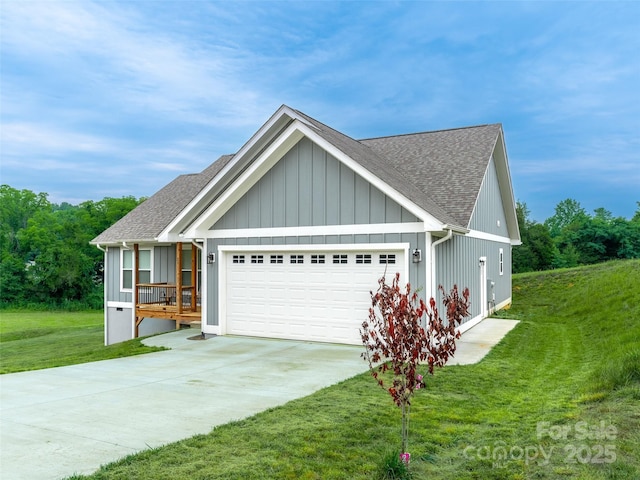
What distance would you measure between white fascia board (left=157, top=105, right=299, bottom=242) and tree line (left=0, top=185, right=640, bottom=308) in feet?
85.4

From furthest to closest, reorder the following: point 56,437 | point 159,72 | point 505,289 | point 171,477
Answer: point 159,72 < point 505,289 < point 56,437 < point 171,477

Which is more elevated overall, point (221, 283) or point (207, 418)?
point (221, 283)

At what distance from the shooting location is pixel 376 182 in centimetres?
1043

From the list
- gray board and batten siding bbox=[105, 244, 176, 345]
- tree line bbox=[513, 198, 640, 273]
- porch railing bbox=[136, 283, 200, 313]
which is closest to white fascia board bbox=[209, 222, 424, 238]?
porch railing bbox=[136, 283, 200, 313]

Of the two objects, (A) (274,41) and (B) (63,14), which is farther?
(A) (274,41)

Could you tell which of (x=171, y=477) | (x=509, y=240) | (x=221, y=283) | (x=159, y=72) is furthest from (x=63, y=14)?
(x=509, y=240)

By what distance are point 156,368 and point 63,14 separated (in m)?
14.0

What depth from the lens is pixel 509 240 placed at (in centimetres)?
2084

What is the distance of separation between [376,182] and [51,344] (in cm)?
1374

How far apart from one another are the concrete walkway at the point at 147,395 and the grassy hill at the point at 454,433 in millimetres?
530

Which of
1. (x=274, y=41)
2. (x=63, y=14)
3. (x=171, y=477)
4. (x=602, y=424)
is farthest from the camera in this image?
(x=274, y=41)

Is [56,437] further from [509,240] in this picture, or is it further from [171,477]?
[509,240]

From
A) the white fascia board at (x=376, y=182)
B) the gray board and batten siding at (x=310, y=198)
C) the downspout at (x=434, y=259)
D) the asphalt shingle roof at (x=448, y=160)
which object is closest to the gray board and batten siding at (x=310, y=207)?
→ the gray board and batten siding at (x=310, y=198)

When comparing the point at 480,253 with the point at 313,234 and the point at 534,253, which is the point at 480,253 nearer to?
the point at 313,234
